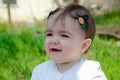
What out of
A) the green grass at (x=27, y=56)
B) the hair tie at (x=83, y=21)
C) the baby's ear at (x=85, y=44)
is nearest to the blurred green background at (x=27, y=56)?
the green grass at (x=27, y=56)

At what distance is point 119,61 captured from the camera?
3695mm

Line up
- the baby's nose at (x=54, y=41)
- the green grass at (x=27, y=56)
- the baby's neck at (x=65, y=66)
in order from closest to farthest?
the baby's nose at (x=54, y=41), the baby's neck at (x=65, y=66), the green grass at (x=27, y=56)

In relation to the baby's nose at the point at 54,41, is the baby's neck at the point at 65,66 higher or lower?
lower

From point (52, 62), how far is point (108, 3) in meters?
11.5

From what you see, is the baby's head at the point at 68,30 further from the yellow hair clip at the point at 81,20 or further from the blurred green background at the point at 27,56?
the blurred green background at the point at 27,56

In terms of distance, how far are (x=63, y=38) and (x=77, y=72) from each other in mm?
199

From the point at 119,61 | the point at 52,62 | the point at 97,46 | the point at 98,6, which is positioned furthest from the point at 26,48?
the point at 98,6

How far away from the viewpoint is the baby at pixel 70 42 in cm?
169

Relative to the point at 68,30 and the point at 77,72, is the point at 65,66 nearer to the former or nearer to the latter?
the point at 77,72

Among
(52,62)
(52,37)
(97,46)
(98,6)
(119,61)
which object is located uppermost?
(52,37)

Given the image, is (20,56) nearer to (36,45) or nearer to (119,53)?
(36,45)

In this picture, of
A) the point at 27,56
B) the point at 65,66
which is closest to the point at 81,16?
the point at 65,66

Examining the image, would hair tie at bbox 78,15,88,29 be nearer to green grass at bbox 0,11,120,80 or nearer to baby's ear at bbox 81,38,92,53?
baby's ear at bbox 81,38,92,53

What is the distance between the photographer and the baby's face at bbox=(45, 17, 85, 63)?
1.69m
